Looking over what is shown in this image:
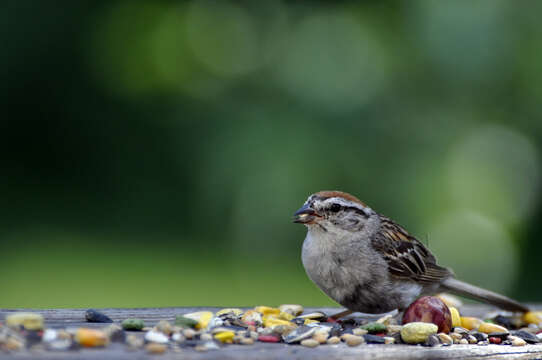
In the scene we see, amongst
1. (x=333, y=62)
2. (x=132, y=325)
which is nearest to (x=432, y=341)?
(x=132, y=325)

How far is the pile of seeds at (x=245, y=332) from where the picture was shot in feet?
6.62

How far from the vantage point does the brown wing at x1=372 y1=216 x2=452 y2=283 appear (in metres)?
3.27

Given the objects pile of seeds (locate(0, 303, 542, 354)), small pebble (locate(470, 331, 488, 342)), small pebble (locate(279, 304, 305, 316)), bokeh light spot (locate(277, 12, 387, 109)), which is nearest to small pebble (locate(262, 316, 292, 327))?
pile of seeds (locate(0, 303, 542, 354))

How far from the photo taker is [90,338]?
1.99 metres

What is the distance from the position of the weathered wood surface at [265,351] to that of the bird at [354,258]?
0.65 meters

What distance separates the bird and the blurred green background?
2956 millimetres

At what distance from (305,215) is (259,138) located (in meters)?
4.22

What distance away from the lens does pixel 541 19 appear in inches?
280

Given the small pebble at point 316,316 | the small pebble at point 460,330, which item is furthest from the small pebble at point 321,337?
the small pebble at point 460,330

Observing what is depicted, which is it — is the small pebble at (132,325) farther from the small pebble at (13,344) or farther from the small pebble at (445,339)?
the small pebble at (445,339)

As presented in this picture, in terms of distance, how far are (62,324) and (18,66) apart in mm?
6390

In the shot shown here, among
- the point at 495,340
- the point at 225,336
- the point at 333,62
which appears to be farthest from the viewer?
the point at 333,62

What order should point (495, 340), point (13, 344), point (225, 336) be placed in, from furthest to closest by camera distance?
1. point (495, 340)
2. point (225, 336)
3. point (13, 344)

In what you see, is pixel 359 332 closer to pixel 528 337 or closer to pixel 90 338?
pixel 528 337
